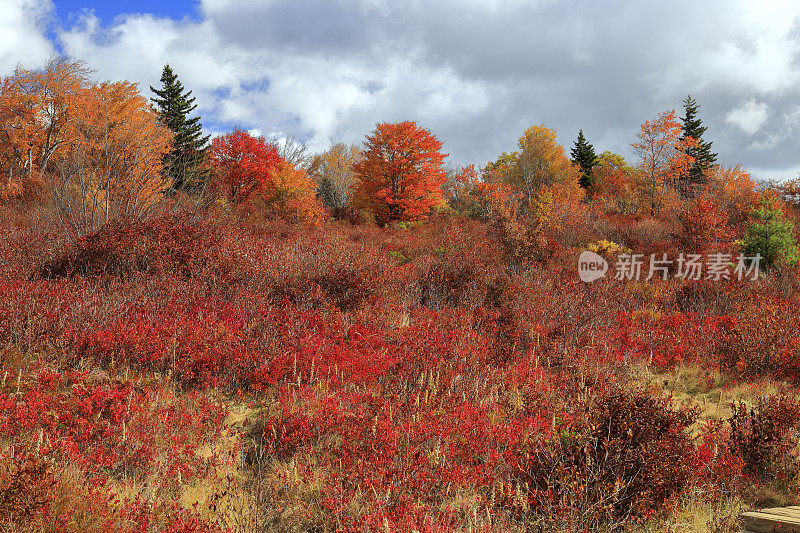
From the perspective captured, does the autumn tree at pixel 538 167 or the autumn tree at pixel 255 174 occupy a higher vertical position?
the autumn tree at pixel 538 167

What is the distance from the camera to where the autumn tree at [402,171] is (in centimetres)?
2486

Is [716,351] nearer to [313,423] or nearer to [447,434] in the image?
[447,434]

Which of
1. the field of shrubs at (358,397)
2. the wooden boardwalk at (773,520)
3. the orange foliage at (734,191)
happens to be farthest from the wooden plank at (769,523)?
the orange foliage at (734,191)

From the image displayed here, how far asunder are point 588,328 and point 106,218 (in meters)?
9.54

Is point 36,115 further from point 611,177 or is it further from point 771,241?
point 611,177

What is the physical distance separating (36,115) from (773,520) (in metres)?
35.2

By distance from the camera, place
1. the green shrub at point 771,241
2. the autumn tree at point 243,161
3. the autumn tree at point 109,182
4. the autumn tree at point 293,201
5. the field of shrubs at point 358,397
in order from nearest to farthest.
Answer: the field of shrubs at point 358,397 < the autumn tree at point 109,182 < the green shrub at point 771,241 < the autumn tree at point 293,201 < the autumn tree at point 243,161

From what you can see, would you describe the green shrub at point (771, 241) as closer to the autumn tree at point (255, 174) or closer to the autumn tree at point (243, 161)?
the autumn tree at point (255, 174)

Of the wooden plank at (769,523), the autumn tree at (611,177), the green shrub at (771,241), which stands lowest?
the wooden plank at (769,523)

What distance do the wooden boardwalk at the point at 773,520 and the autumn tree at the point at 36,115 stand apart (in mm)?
31619

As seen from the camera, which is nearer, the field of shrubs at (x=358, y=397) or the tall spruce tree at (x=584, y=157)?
the field of shrubs at (x=358, y=397)

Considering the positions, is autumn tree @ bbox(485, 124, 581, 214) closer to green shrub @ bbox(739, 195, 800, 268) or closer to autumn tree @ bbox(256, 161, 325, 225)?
autumn tree @ bbox(256, 161, 325, 225)

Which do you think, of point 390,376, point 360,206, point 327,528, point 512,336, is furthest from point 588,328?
point 360,206

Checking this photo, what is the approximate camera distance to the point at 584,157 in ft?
145
